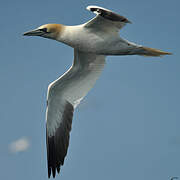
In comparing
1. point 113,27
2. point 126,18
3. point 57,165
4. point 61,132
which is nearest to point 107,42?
point 113,27

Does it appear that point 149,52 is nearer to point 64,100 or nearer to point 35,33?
point 35,33

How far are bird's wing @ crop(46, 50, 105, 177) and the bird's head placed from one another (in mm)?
2032

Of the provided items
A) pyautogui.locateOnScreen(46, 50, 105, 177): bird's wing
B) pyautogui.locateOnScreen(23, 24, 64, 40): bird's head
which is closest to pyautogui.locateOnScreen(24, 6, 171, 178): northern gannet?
pyautogui.locateOnScreen(46, 50, 105, 177): bird's wing

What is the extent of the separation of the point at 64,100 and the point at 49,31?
327 centimetres

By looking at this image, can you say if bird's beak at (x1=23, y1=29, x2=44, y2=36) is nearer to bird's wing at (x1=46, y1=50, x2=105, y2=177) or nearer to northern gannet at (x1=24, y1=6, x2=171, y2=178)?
northern gannet at (x1=24, y1=6, x2=171, y2=178)

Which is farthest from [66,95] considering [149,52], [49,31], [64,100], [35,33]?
[149,52]

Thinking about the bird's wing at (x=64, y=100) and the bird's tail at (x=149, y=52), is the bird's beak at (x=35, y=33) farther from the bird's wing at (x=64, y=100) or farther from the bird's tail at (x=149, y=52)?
the bird's tail at (x=149, y=52)

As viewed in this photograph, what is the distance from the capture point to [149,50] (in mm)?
12227

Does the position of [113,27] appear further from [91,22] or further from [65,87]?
[65,87]

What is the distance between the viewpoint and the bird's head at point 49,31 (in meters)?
11.8

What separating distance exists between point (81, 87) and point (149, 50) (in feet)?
10.7

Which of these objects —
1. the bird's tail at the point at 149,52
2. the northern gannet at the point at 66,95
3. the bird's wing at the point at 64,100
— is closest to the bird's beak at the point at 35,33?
the northern gannet at the point at 66,95

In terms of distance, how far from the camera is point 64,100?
46.7ft

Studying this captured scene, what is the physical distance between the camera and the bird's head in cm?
1177
